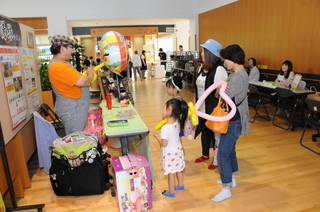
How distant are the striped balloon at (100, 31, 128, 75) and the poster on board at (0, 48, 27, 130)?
93 cm

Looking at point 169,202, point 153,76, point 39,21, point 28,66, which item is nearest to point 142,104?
point 28,66

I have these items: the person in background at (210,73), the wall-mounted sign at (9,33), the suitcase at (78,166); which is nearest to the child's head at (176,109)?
the person in background at (210,73)

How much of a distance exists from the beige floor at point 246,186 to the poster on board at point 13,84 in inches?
35.2

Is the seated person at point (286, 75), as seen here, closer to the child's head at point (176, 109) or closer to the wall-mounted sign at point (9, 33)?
the child's head at point (176, 109)

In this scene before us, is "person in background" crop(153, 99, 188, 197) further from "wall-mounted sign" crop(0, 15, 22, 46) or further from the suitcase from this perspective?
"wall-mounted sign" crop(0, 15, 22, 46)

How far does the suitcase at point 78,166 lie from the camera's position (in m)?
2.48

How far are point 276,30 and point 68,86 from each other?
5275mm

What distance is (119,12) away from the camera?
30.2ft

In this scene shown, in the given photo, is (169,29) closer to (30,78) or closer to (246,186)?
(30,78)

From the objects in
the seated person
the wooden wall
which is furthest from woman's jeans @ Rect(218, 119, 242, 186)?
the wooden wall

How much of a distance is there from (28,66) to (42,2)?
6528 millimetres

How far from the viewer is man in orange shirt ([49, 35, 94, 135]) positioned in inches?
106

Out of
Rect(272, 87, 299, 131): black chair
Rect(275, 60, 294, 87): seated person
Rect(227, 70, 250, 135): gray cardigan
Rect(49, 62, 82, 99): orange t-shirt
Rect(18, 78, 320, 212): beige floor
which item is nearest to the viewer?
Rect(227, 70, 250, 135): gray cardigan

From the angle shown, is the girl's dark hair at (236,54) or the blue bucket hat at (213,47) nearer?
the girl's dark hair at (236,54)
